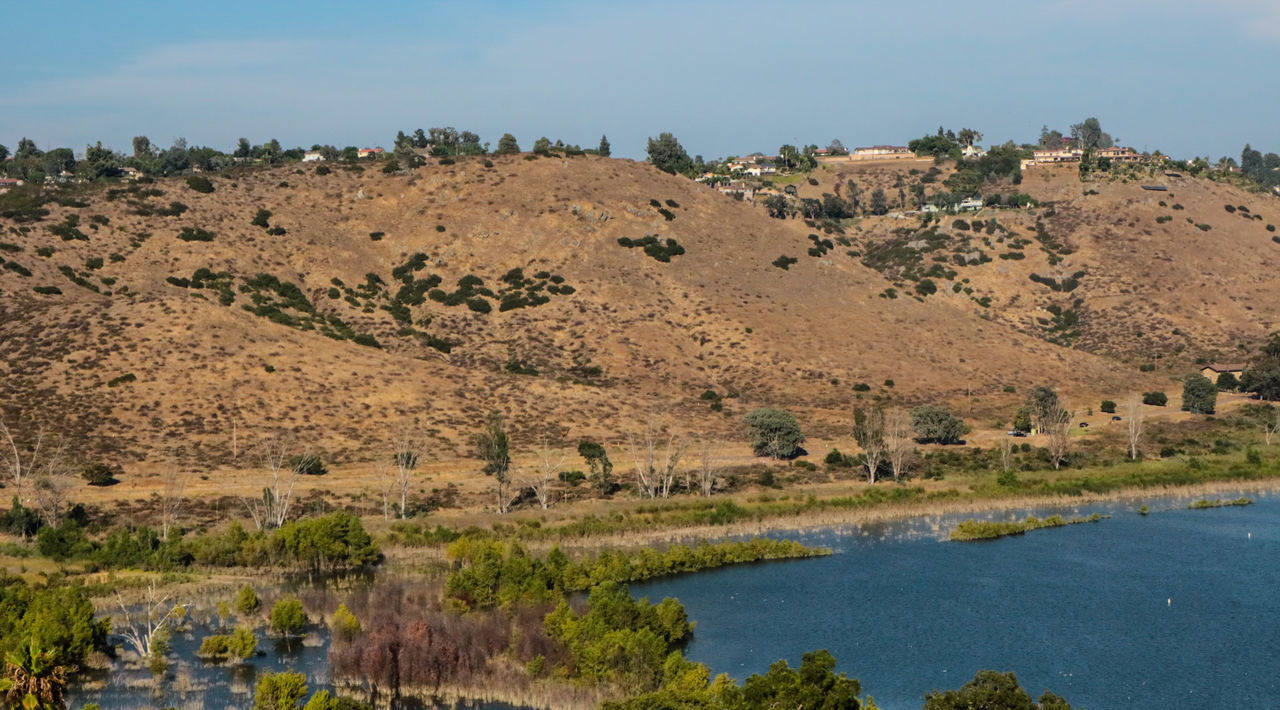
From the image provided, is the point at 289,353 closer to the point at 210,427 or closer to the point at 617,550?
the point at 210,427

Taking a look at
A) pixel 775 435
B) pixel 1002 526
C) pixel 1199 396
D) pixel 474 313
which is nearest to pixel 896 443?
pixel 775 435

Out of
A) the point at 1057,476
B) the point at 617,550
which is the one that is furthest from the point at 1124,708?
the point at 1057,476

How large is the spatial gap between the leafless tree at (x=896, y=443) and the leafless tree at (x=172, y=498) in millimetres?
47788

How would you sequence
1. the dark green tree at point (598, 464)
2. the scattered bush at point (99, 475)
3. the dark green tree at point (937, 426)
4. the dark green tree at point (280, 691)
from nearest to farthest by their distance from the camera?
the dark green tree at point (280, 691) → the scattered bush at point (99, 475) → the dark green tree at point (598, 464) → the dark green tree at point (937, 426)

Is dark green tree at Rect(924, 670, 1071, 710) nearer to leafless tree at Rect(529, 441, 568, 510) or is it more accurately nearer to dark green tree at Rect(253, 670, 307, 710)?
dark green tree at Rect(253, 670, 307, 710)

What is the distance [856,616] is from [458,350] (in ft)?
253

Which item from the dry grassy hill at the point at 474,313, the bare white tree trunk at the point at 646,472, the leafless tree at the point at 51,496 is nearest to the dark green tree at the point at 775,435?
the bare white tree trunk at the point at 646,472

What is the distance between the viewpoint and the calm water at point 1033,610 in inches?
1955

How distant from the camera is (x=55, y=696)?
149 ft

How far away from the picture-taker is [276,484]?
76312 millimetres

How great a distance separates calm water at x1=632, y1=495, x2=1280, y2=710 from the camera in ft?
163

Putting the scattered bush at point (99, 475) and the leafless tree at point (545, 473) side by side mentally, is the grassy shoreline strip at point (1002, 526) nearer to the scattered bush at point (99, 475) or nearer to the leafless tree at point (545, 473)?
the leafless tree at point (545, 473)

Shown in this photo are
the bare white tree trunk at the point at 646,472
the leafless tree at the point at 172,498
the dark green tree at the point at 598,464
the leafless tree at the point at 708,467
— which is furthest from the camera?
the dark green tree at the point at 598,464

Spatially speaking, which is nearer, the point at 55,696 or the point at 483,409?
the point at 55,696
